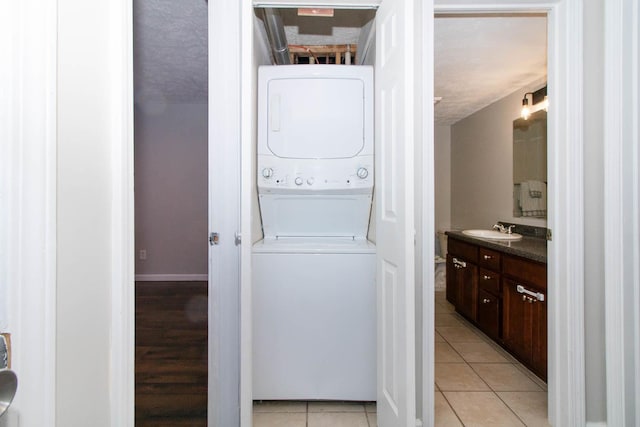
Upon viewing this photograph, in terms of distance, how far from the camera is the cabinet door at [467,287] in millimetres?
2908

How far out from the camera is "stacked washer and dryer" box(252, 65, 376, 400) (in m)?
1.81

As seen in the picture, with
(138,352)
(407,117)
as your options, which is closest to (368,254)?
(407,117)

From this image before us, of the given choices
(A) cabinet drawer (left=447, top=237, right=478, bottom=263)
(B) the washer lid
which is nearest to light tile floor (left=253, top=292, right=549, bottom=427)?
(A) cabinet drawer (left=447, top=237, right=478, bottom=263)

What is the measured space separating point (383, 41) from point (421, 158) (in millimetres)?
589

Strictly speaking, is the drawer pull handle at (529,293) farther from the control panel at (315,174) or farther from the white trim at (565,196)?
the control panel at (315,174)

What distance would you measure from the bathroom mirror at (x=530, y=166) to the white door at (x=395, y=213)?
2077 mm

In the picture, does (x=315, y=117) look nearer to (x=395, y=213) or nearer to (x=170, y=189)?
(x=395, y=213)

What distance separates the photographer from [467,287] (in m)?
3.05

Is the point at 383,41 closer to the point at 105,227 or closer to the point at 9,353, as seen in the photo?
the point at 105,227

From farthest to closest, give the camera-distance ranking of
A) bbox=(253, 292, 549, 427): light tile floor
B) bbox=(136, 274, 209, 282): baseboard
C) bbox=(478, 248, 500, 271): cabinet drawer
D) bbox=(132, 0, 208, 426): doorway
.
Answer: bbox=(136, 274, 209, 282): baseboard → bbox=(478, 248, 500, 271): cabinet drawer → bbox=(132, 0, 208, 426): doorway → bbox=(253, 292, 549, 427): light tile floor

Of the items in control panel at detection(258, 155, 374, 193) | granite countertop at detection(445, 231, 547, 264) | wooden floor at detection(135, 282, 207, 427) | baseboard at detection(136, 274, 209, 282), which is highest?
control panel at detection(258, 155, 374, 193)

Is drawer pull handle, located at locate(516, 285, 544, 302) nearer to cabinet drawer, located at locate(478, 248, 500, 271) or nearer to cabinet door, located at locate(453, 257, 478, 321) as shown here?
cabinet drawer, located at locate(478, 248, 500, 271)

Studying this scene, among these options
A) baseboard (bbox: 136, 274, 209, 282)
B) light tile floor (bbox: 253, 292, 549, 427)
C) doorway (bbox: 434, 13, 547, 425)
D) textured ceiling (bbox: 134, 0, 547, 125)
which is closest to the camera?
light tile floor (bbox: 253, 292, 549, 427)

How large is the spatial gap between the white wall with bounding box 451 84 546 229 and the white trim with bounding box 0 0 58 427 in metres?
3.36
